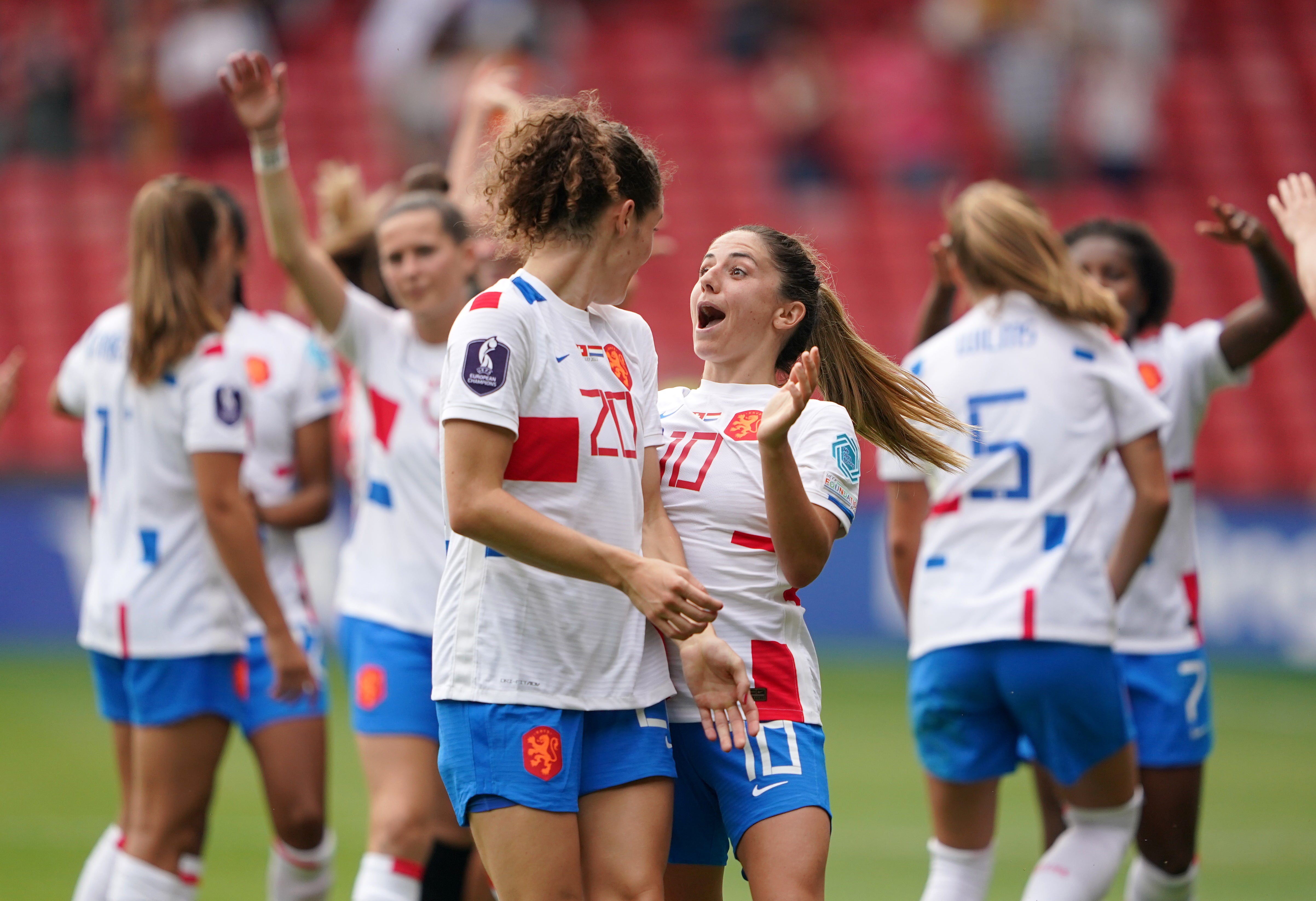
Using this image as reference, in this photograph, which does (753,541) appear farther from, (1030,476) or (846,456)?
(1030,476)

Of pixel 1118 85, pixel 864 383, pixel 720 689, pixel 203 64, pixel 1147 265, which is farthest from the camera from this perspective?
pixel 1118 85

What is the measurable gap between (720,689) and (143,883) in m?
2.16

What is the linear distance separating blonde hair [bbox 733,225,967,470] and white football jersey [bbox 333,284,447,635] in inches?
55.9

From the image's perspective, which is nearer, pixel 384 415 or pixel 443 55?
pixel 384 415

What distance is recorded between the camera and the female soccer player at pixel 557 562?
10.5 ft

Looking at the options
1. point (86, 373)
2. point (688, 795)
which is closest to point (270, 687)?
point (86, 373)

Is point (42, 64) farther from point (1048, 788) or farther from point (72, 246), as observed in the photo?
point (1048, 788)

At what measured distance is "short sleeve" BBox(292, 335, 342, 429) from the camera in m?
5.41

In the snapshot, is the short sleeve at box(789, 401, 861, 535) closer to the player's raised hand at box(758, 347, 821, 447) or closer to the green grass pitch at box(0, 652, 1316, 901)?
the player's raised hand at box(758, 347, 821, 447)

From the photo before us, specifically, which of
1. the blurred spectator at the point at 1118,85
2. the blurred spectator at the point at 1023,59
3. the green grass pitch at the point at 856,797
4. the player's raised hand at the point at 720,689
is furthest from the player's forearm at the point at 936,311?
the blurred spectator at the point at 1118,85

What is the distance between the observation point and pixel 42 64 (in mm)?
15430

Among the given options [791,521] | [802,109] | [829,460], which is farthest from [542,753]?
[802,109]

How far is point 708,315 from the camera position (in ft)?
12.5

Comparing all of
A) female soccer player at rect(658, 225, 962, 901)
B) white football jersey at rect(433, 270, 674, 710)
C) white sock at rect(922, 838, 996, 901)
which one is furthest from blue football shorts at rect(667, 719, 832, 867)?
white sock at rect(922, 838, 996, 901)
